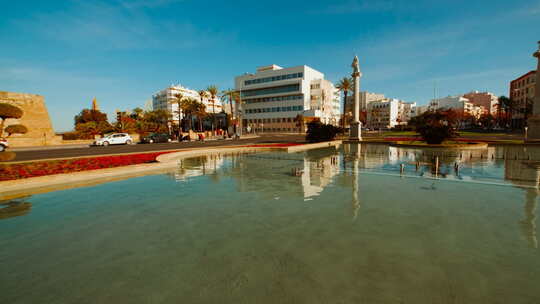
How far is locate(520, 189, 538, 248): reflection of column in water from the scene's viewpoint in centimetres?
463

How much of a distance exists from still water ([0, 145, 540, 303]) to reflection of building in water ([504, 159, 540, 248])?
0.18 feet

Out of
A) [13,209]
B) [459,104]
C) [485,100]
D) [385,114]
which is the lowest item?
[13,209]

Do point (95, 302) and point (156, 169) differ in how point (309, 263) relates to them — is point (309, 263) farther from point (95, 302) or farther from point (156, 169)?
point (156, 169)

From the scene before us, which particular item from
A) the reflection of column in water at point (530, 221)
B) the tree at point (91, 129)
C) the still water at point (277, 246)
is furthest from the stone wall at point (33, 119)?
the reflection of column in water at point (530, 221)

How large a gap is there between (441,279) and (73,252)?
21.2 ft

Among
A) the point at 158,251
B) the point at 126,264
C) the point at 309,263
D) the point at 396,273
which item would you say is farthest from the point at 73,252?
the point at 396,273

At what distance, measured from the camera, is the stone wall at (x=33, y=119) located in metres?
38.2

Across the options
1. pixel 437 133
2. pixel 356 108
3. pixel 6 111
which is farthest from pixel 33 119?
pixel 437 133

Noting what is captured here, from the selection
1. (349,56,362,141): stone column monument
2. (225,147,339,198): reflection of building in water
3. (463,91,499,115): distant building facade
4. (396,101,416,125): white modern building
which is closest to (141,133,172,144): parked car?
(349,56,362,141): stone column monument

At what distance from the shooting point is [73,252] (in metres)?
4.54

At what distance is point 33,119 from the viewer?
Result: 139 feet

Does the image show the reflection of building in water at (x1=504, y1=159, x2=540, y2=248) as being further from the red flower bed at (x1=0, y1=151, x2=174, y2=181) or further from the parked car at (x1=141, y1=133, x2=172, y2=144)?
the parked car at (x1=141, y1=133, x2=172, y2=144)

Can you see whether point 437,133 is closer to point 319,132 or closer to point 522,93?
point 319,132

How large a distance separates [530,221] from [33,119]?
202 feet
